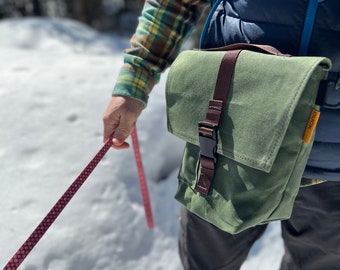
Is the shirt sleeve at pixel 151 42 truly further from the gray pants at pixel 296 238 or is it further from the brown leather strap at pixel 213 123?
the gray pants at pixel 296 238

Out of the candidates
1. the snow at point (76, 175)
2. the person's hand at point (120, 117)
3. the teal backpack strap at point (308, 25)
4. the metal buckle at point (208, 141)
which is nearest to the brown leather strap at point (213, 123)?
the metal buckle at point (208, 141)

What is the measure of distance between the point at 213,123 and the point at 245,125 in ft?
0.26

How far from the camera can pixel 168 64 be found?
1227mm

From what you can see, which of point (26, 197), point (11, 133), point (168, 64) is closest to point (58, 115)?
point (11, 133)

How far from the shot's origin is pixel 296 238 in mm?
1140

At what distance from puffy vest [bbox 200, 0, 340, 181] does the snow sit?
34.0 inches

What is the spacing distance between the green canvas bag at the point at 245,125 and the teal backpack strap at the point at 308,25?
60 millimetres

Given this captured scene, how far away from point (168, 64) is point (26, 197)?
83 cm

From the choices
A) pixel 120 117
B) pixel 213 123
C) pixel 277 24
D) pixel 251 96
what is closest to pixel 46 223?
pixel 120 117

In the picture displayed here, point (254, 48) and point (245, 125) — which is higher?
point (254, 48)

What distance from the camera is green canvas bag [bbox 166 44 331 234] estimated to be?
838 mm

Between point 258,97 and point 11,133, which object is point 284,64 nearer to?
point 258,97

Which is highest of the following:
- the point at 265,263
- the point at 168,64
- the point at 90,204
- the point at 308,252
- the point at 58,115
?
the point at 168,64

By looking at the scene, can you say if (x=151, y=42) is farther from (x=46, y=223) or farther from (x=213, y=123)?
(x=46, y=223)
